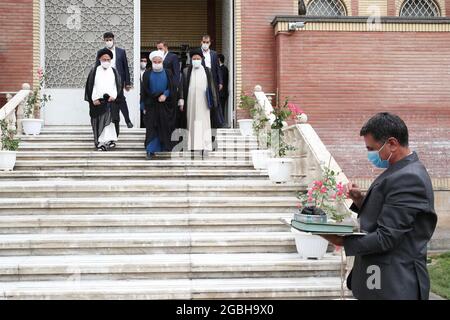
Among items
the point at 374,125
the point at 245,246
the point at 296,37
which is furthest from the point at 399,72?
the point at 374,125

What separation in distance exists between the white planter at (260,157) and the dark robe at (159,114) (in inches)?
55.6

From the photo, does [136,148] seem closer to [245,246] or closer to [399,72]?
[245,246]

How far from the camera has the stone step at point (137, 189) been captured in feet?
24.1

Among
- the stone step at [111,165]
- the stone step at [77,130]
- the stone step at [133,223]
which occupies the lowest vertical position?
the stone step at [133,223]

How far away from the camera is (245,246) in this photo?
20.7ft

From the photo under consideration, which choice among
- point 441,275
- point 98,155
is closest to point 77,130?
point 98,155

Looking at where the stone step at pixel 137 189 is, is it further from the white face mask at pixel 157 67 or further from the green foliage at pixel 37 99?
the green foliage at pixel 37 99

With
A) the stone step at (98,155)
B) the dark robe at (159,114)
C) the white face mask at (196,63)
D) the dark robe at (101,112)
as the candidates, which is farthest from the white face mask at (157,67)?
the stone step at (98,155)

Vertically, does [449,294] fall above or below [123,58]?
below

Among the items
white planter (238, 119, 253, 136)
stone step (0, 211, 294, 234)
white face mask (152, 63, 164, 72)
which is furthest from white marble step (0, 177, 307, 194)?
white planter (238, 119, 253, 136)

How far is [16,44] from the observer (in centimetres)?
1114

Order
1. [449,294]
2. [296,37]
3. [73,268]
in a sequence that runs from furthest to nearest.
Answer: [296,37] < [449,294] < [73,268]

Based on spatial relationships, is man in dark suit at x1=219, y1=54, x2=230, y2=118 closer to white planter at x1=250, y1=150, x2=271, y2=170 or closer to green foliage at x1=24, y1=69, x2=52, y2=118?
white planter at x1=250, y1=150, x2=271, y2=170

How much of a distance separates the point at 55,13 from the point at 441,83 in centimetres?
807
